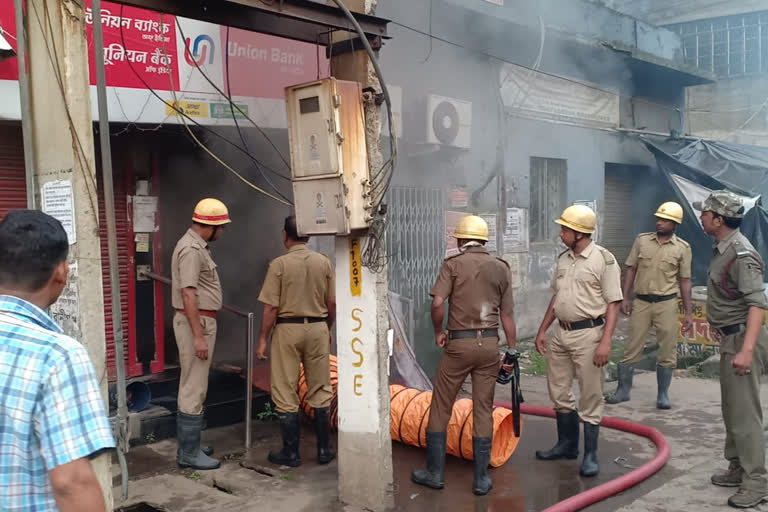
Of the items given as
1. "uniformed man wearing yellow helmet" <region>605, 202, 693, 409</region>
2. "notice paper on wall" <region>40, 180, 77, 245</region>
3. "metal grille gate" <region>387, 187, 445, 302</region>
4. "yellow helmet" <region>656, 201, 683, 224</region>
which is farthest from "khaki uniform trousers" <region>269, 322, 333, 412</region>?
"yellow helmet" <region>656, 201, 683, 224</region>

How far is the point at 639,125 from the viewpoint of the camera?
13922 mm

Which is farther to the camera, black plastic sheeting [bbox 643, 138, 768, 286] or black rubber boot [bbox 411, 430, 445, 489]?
black plastic sheeting [bbox 643, 138, 768, 286]

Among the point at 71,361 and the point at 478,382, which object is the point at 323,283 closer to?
the point at 478,382

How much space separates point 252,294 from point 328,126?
4.17 meters

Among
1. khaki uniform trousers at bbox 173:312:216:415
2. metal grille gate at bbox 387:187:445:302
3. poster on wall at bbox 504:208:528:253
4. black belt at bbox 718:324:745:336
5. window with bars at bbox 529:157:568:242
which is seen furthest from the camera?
window with bars at bbox 529:157:568:242

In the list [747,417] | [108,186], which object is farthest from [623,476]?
[108,186]

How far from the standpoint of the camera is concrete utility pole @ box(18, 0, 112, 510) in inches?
137

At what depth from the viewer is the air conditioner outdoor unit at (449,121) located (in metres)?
9.46

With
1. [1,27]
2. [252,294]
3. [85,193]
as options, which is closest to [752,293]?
[85,193]

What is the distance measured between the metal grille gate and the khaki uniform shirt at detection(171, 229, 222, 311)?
3.38 m

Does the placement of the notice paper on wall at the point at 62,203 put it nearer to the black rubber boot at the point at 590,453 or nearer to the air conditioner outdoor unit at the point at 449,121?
the black rubber boot at the point at 590,453

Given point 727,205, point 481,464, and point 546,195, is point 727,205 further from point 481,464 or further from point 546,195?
point 546,195

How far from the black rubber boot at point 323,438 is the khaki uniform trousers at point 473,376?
3.45 ft

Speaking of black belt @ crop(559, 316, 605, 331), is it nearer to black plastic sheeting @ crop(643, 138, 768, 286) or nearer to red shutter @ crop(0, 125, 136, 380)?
red shutter @ crop(0, 125, 136, 380)
